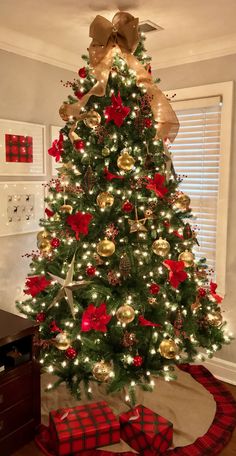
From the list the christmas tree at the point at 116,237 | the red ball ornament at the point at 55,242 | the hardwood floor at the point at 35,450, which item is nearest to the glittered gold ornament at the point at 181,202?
the christmas tree at the point at 116,237

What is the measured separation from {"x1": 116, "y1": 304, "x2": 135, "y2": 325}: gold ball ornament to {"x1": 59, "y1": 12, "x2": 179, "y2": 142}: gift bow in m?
1.07

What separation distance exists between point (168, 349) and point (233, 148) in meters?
1.51

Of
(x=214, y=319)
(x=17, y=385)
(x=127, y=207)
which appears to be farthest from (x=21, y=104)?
(x=214, y=319)

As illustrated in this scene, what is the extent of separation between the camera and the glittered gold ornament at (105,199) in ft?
7.23

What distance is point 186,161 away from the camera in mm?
3084

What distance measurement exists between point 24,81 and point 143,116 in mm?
1061

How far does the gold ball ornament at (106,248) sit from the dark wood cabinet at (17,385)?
1.83 feet

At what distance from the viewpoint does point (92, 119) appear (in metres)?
2.23

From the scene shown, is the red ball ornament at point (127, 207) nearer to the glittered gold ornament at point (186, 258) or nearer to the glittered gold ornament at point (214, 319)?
the glittered gold ornament at point (186, 258)

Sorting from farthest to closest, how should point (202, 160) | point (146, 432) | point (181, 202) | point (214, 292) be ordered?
point (202, 160) → point (214, 292) → point (181, 202) → point (146, 432)

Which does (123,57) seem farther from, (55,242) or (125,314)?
(125,314)

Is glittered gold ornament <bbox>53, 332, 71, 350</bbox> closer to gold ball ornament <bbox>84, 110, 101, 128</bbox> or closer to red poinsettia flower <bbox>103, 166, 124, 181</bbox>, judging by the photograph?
red poinsettia flower <bbox>103, 166, 124, 181</bbox>

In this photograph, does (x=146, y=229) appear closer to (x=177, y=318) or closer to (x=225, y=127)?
(x=177, y=318)

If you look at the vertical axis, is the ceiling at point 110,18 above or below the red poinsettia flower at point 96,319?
above
